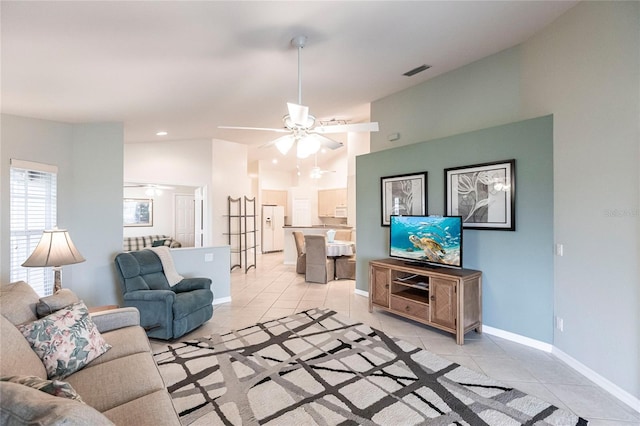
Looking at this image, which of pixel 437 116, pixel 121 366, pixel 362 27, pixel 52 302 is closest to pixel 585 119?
pixel 437 116

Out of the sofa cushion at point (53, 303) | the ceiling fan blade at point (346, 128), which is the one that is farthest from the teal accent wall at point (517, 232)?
the sofa cushion at point (53, 303)

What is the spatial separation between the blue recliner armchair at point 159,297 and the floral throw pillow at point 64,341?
1097 millimetres

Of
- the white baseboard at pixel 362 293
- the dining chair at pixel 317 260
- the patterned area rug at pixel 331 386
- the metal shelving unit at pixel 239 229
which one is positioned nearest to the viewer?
the patterned area rug at pixel 331 386

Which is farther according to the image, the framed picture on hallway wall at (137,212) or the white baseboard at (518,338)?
the framed picture on hallway wall at (137,212)

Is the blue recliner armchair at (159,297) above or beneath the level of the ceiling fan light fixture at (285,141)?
beneath

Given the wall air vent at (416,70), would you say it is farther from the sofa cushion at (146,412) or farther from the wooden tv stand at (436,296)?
the sofa cushion at (146,412)

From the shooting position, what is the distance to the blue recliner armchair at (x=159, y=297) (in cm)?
321

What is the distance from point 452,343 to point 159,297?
322cm

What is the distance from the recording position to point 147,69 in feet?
9.95

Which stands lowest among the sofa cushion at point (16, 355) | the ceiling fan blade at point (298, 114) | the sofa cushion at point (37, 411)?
the sofa cushion at point (16, 355)

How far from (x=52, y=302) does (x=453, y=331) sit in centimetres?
362

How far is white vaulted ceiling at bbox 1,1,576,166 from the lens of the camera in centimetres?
231

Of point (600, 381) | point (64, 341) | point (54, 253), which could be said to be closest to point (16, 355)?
point (64, 341)

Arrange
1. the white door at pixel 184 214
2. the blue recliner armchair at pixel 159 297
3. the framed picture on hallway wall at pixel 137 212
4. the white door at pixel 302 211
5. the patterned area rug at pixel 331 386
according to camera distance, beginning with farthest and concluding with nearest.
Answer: the white door at pixel 302 211 < the white door at pixel 184 214 < the framed picture on hallway wall at pixel 137 212 < the blue recliner armchair at pixel 159 297 < the patterned area rug at pixel 331 386
